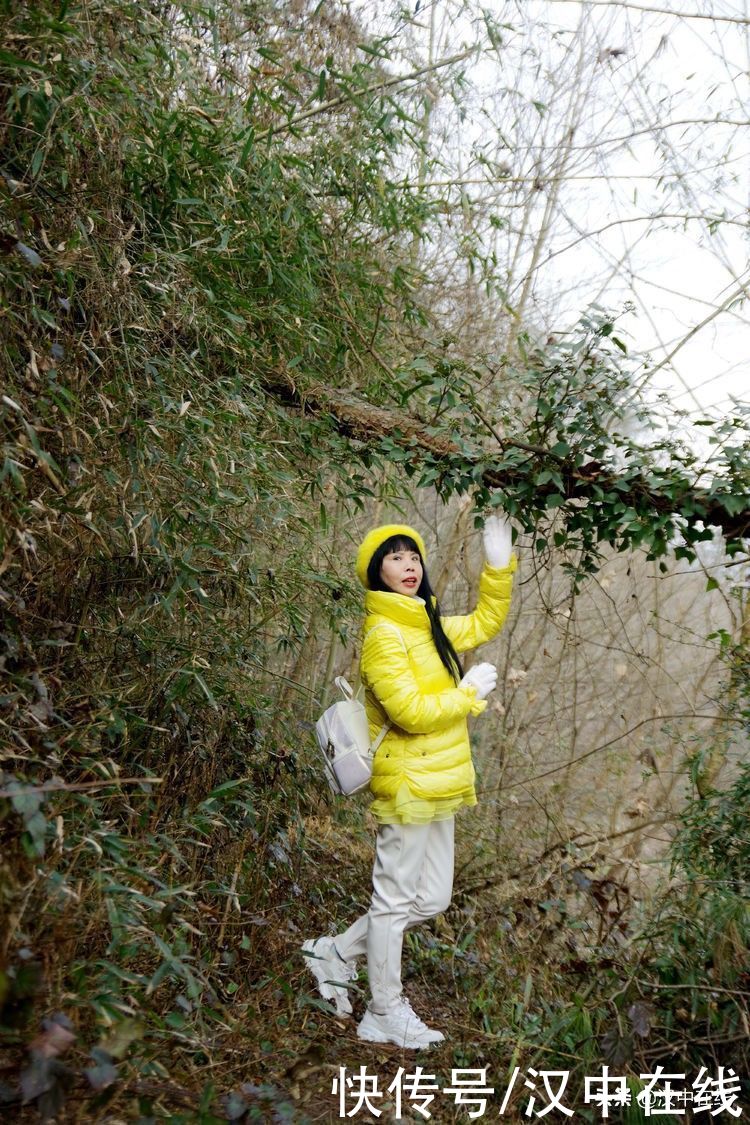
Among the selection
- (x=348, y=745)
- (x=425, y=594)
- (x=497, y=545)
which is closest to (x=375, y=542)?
(x=425, y=594)

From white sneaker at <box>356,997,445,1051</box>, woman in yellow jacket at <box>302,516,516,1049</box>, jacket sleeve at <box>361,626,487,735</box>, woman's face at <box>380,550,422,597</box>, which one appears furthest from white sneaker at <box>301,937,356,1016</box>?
woman's face at <box>380,550,422,597</box>

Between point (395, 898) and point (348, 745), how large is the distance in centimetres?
57

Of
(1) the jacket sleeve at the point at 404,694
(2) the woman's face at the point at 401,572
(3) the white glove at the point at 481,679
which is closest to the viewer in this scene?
(1) the jacket sleeve at the point at 404,694

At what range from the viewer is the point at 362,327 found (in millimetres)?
4430

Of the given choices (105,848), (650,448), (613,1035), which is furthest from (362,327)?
(613,1035)

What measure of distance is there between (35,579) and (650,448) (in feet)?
7.10

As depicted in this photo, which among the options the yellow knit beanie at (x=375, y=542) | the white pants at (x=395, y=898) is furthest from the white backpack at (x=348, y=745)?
the yellow knit beanie at (x=375, y=542)

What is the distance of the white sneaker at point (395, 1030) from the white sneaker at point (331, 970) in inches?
5.1

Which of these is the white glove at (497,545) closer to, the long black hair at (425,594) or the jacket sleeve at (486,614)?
the jacket sleeve at (486,614)

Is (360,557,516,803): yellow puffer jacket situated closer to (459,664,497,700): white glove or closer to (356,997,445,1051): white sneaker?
(459,664,497,700): white glove

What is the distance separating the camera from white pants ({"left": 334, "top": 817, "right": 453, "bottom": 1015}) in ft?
10.9

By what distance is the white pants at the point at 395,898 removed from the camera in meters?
3.32

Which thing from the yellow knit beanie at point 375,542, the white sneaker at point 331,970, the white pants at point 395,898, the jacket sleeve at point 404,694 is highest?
the yellow knit beanie at point 375,542

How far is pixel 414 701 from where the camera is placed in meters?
3.27
